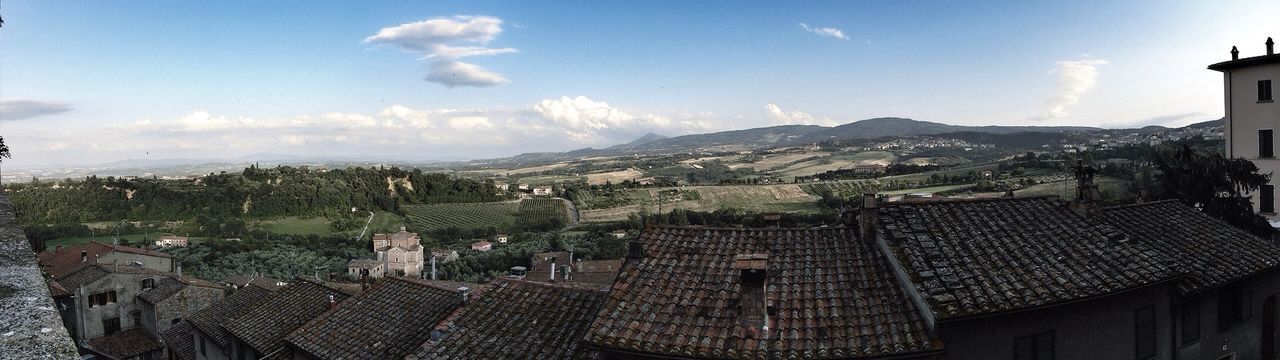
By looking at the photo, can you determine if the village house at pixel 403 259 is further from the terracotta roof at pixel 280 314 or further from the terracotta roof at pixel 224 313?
the terracotta roof at pixel 280 314

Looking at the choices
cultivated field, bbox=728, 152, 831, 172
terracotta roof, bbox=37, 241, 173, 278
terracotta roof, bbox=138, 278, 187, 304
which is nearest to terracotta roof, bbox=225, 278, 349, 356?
terracotta roof, bbox=138, 278, 187, 304

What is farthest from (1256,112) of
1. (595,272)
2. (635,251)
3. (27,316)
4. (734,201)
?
(734,201)

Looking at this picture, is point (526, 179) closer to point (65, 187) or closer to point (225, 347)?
point (65, 187)

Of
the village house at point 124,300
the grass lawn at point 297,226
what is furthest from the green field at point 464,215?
the village house at point 124,300

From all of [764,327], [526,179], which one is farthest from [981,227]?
[526,179]

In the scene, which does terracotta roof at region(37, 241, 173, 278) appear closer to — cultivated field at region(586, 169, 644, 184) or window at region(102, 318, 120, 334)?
window at region(102, 318, 120, 334)
